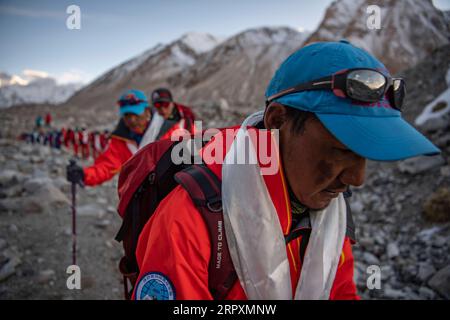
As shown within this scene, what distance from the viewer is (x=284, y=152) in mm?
1193

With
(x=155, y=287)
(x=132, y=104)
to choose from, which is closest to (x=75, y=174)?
(x=132, y=104)

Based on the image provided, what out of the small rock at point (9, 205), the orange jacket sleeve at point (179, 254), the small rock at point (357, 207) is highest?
the orange jacket sleeve at point (179, 254)

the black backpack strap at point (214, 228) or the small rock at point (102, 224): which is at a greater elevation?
the black backpack strap at point (214, 228)

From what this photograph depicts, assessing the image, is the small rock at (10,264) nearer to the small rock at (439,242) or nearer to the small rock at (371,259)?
the small rock at (371,259)

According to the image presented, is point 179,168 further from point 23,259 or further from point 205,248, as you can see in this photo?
point 23,259

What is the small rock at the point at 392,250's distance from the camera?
4.19 metres

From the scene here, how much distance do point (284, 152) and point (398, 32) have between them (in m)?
48.8

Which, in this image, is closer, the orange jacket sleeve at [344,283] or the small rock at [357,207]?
the orange jacket sleeve at [344,283]

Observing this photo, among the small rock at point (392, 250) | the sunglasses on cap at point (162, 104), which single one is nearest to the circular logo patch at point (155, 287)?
the sunglasses on cap at point (162, 104)

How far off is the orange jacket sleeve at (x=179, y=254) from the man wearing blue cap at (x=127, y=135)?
2646mm

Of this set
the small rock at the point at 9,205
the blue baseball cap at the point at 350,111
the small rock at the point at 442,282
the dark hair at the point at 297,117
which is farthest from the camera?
the small rock at the point at 9,205

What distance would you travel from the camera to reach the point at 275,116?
46.8 inches

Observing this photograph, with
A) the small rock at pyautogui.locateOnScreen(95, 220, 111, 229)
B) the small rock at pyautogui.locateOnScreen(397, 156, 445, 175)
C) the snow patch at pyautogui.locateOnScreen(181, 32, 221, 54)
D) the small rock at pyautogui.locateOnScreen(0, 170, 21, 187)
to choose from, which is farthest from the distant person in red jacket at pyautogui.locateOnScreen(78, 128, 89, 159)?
the snow patch at pyautogui.locateOnScreen(181, 32, 221, 54)

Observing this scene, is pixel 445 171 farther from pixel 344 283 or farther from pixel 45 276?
pixel 45 276
